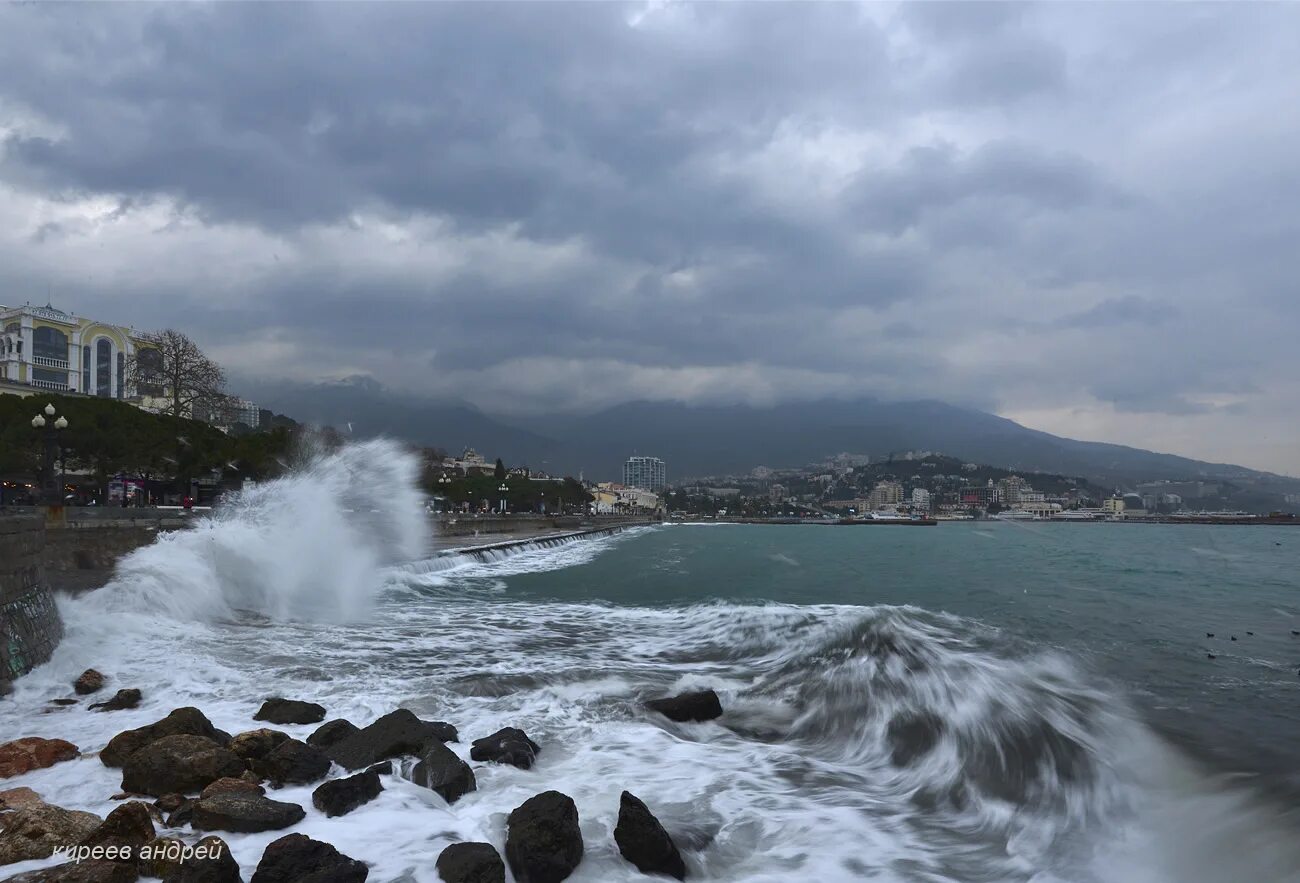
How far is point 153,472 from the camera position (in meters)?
33.8

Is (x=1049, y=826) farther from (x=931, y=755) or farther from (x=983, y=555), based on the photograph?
(x=983, y=555)

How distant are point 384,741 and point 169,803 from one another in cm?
186

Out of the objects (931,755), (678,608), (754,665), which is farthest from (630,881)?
(678,608)

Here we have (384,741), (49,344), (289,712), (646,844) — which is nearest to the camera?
(646,844)

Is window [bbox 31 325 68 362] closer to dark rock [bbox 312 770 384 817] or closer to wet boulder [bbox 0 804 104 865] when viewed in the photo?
wet boulder [bbox 0 804 104 865]

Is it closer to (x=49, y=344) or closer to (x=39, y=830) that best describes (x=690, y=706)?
(x=39, y=830)

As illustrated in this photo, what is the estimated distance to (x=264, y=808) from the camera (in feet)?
18.1

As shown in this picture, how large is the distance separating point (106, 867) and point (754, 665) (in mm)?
9481

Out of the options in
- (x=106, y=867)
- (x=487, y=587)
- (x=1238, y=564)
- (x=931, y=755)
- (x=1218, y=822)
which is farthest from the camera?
(x=1238, y=564)

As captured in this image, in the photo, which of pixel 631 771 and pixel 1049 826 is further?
pixel 631 771

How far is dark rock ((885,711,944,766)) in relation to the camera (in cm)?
819

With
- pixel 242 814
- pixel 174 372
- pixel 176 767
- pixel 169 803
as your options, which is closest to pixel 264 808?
pixel 242 814

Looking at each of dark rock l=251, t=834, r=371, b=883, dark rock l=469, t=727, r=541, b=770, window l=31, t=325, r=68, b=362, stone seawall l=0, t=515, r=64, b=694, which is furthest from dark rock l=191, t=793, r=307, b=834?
window l=31, t=325, r=68, b=362

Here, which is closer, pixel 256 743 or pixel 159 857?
pixel 159 857
